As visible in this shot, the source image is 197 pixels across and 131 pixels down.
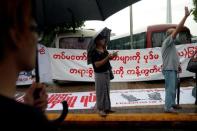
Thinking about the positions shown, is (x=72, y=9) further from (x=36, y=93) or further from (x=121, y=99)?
(x=121, y=99)

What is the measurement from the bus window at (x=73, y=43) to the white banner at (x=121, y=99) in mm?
5790

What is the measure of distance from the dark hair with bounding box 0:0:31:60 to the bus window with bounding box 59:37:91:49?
1663 centimetres

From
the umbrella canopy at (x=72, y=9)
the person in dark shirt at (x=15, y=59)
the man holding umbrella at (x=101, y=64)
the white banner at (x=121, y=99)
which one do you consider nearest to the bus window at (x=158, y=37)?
the white banner at (x=121, y=99)

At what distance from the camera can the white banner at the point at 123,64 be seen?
1580 cm

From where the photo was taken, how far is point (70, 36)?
18.3m

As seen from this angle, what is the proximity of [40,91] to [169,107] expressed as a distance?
656 centimetres

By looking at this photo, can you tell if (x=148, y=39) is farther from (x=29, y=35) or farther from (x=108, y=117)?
(x=29, y=35)

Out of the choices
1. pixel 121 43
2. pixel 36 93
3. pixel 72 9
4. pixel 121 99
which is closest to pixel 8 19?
pixel 36 93

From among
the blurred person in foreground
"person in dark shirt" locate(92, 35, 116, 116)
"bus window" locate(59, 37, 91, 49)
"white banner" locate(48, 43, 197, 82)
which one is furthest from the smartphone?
"bus window" locate(59, 37, 91, 49)

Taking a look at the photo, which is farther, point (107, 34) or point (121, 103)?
point (121, 103)

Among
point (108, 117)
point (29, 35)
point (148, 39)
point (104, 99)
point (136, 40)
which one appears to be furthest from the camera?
point (136, 40)

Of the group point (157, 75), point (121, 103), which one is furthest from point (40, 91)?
point (157, 75)

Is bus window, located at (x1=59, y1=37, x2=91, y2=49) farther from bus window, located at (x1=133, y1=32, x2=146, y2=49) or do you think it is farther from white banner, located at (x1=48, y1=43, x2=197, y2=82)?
bus window, located at (x1=133, y1=32, x2=146, y2=49)

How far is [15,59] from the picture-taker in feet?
4.02
